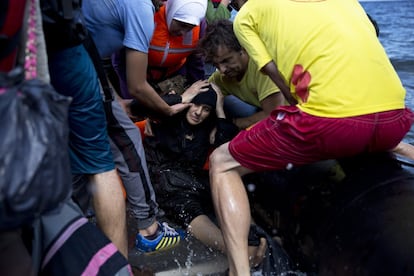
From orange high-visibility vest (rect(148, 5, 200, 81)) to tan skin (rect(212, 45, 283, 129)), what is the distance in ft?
1.30

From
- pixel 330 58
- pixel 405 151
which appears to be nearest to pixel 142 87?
pixel 330 58

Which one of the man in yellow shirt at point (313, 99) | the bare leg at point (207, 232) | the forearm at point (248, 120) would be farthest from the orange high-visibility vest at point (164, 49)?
the bare leg at point (207, 232)

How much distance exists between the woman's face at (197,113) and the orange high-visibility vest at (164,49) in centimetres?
43

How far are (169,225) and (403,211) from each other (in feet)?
5.49

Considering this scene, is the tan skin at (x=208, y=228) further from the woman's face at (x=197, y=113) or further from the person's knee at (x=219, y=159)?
the person's knee at (x=219, y=159)

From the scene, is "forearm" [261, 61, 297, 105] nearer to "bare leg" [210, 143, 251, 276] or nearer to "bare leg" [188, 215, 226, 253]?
"bare leg" [210, 143, 251, 276]

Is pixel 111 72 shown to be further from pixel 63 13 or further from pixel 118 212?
pixel 63 13

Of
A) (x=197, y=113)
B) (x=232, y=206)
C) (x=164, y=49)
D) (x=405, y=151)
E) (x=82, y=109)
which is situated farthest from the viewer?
(x=164, y=49)

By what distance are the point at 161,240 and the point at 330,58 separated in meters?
1.43

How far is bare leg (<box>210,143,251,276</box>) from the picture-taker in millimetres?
2889

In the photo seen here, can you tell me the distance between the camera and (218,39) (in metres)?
3.51

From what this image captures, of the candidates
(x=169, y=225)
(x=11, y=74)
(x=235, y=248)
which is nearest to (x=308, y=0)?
(x=235, y=248)

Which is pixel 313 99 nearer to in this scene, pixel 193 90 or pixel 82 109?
pixel 82 109

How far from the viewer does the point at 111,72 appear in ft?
12.5
